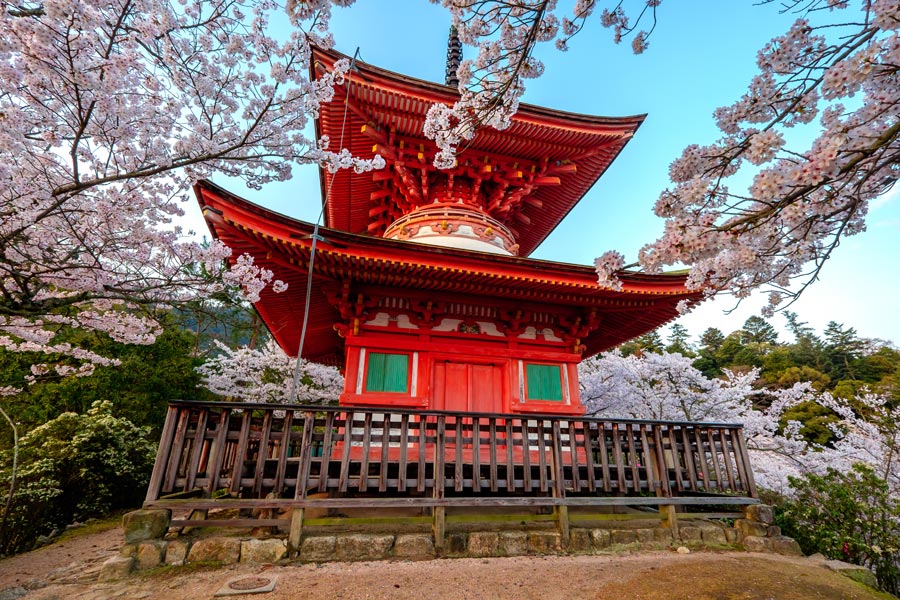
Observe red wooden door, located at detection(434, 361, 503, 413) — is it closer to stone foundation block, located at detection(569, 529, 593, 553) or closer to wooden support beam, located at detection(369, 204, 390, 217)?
stone foundation block, located at detection(569, 529, 593, 553)

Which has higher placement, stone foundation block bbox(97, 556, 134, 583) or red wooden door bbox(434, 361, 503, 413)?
red wooden door bbox(434, 361, 503, 413)

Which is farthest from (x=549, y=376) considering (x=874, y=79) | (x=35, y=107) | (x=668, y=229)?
(x=35, y=107)

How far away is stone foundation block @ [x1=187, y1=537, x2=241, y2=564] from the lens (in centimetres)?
385

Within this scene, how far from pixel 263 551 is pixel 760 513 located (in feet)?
20.3

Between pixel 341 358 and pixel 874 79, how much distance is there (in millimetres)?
11078

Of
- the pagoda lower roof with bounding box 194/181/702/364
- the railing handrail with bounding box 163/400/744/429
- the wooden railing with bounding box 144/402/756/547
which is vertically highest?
the pagoda lower roof with bounding box 194/181/702/364

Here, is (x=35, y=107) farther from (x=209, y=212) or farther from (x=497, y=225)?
(x=497, y=225)

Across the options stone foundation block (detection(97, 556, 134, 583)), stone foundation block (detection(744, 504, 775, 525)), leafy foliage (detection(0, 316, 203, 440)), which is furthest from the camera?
leafy foliage (detection(0, 316, 203, 440))

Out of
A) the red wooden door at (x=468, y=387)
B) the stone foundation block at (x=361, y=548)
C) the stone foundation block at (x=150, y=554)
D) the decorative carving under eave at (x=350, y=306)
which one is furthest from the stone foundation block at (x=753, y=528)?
the stone foundation block at (x=150, y=554)

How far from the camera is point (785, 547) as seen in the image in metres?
4.91

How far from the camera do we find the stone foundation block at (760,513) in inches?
202

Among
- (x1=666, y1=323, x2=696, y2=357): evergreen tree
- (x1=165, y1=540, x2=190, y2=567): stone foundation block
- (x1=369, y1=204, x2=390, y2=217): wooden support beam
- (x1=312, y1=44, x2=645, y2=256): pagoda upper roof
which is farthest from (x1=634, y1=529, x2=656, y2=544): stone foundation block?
(x1=666, y1=323, x2=696, y2=357): evergreen tree

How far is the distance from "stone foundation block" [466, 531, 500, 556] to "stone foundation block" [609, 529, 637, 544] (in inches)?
59.3

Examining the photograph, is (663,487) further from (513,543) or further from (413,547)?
(413,547)
